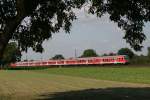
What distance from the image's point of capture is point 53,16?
2062 centimetres

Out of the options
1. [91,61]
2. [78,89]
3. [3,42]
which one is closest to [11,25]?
[3,42]

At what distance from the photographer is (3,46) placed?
1720 centimetres

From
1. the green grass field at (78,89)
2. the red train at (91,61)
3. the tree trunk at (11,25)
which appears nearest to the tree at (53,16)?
the tree trunk at (11,25)

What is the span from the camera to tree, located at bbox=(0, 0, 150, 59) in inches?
736

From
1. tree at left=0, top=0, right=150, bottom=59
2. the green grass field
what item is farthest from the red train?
tree at left=0, top=0, right=150, bottom=59

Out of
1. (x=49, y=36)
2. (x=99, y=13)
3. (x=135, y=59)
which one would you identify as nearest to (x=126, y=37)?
(x=99, y=13)

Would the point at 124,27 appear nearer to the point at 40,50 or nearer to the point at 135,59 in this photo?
the point at 40,50

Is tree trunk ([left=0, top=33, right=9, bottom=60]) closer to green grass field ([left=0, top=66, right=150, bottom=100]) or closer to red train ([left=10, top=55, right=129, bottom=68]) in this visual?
green grass field ([left=0, top=66, right=150, bottom=100])

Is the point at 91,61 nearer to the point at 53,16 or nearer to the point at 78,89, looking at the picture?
the point at 78,89

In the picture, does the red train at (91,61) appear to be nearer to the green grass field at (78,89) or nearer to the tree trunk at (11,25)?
the green grass field at (78,89)

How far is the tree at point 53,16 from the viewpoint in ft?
61.4

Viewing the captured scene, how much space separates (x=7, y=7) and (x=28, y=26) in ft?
5.43

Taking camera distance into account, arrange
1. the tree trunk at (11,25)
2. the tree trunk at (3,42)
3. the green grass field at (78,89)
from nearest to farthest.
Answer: the tree trunk at (3,42) → the tree trunk at (11,25) → the green grass field at (78,89)

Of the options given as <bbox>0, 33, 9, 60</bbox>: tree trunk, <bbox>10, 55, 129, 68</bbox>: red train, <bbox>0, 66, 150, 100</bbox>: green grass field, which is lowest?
<bbox>0, 66, 150, 100</bbox>: green grass field
